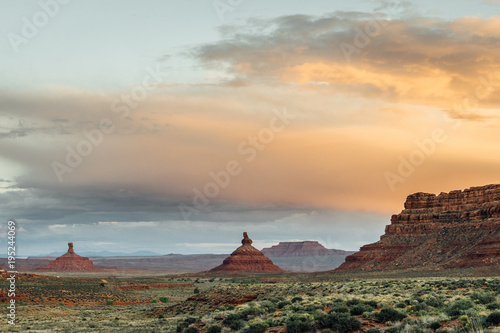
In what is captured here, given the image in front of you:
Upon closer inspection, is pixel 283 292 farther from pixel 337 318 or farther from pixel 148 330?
pixel 337 318

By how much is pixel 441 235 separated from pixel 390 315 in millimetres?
112481

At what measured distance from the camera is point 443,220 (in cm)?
13600

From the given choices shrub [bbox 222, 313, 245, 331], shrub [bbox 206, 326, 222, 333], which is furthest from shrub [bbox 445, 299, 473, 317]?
shrub [bbox 206, 326, 222, 333]

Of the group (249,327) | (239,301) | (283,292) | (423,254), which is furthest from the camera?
(423,254)

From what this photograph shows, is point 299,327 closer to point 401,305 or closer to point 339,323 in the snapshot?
point 339,323

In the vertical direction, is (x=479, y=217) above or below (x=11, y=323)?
above

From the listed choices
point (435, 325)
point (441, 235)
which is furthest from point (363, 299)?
point (441, 235)

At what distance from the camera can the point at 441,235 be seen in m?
128

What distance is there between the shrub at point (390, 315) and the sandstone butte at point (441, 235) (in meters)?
81.4

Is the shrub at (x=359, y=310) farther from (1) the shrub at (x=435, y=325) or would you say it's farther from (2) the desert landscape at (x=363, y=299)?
(1) the shrub at (x=435, y=325)

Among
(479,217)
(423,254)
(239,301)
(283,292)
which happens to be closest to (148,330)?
(239,301)

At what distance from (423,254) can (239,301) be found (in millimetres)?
88131

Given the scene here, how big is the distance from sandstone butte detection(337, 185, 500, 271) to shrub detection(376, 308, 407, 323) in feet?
267

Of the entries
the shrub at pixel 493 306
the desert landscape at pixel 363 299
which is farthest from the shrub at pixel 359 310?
the shrub at pixel 493 306
